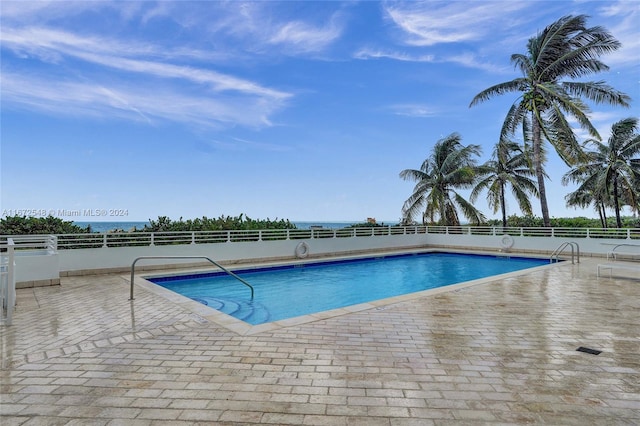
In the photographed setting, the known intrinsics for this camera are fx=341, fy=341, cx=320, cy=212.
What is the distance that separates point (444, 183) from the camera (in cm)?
1648

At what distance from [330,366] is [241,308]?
3856 millimetres

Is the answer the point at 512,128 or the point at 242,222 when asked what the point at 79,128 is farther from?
the point at 512,128

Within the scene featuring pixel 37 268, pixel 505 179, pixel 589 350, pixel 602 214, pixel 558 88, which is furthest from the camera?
pixel 602 214

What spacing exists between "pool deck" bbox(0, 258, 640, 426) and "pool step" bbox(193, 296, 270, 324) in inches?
41.2

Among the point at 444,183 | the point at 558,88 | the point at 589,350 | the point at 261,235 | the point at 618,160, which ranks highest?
the point at 558,88

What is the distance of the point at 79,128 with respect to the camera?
1487 cm

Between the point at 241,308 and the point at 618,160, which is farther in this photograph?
the point at 618,160

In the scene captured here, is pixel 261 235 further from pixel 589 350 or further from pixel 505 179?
pixel 505 179

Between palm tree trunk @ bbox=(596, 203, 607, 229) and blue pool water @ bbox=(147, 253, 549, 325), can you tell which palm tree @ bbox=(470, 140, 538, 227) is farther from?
palm tree trunk @ bbox=(596, 203, 607, 229)

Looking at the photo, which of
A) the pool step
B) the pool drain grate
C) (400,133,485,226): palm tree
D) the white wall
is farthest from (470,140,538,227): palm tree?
the white wall

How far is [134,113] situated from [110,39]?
6.30m

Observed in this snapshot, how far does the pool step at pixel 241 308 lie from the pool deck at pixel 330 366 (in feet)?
3.43

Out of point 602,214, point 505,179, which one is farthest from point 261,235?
point 602,214

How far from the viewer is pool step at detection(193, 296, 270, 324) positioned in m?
5.75
